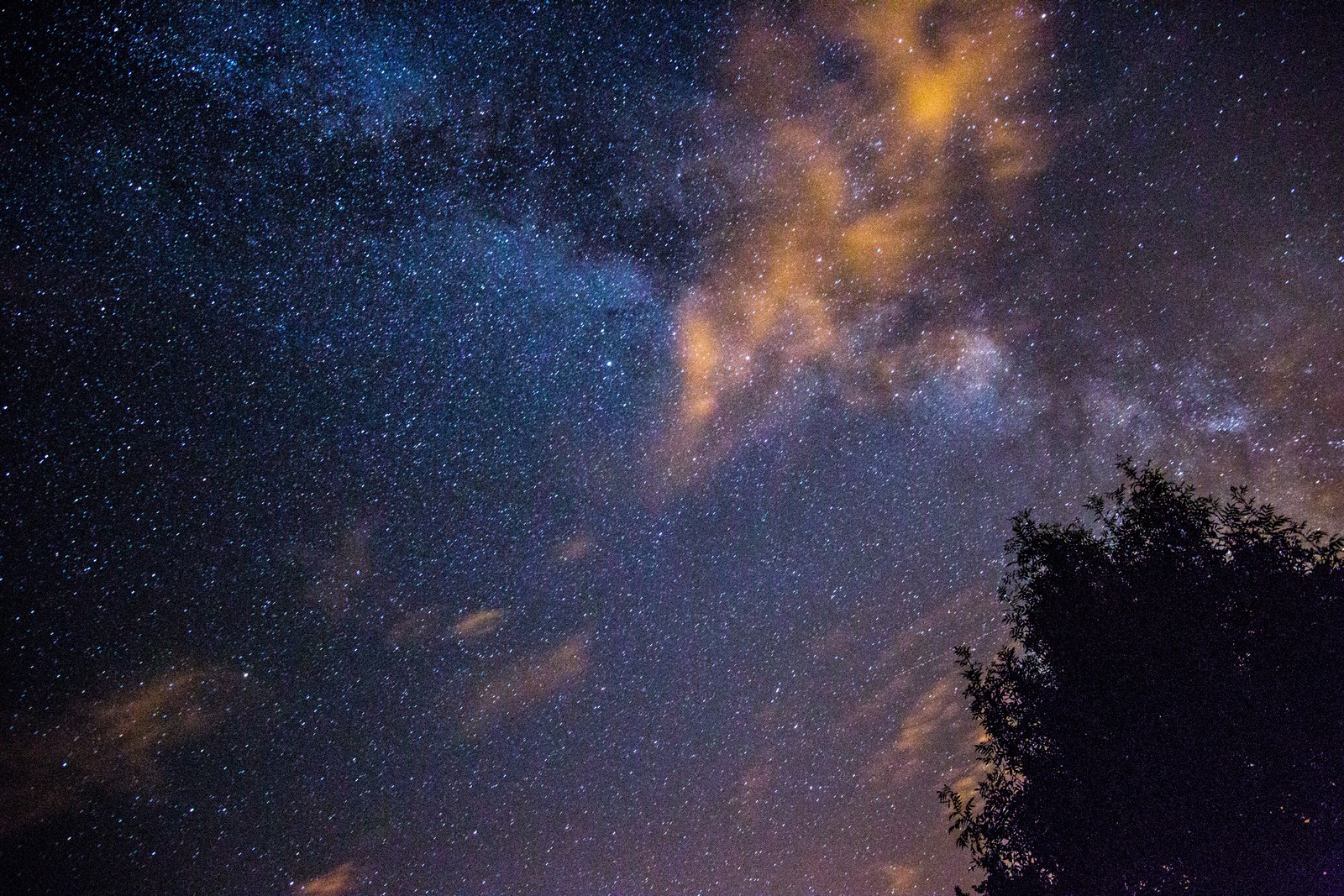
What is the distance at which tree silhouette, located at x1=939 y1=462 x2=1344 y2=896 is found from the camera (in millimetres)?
6617

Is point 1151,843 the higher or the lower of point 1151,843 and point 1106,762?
the lower

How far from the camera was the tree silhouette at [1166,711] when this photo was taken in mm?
6617

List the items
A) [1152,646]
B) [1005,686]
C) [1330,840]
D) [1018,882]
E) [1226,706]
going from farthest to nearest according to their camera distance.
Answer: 1. [1005,686]
2. [1018,882]
3. [1152,646]
4. [1226,706]
5. [1330,840]

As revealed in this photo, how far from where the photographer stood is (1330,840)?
21.1 ft

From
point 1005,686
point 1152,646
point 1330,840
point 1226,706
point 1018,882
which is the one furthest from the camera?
point 1005,686

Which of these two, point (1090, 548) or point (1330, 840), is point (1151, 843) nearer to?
point (1330, 840)

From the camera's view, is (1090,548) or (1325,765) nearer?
(1325,765)

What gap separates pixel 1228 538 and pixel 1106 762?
3529 millimetres

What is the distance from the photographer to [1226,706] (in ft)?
22.7

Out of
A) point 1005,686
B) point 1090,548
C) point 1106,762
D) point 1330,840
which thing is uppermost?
point 1090,548

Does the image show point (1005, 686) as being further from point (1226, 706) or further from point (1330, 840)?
point (1330, 840)

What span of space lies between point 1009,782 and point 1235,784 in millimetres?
2839

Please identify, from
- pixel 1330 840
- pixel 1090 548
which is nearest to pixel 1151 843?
pixel 1330 840

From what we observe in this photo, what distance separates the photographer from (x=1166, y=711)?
719 centimetres
